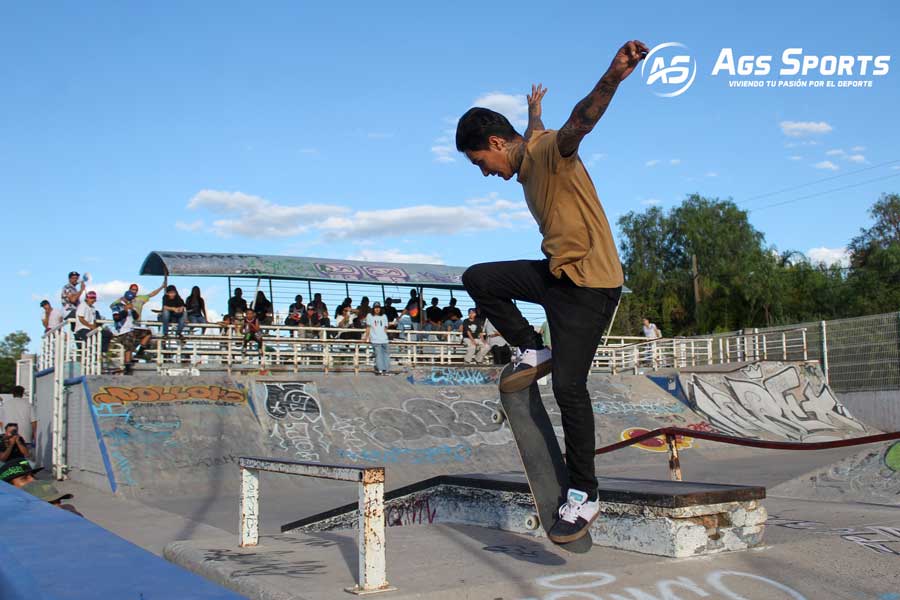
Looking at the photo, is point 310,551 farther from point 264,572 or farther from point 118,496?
point 118,496

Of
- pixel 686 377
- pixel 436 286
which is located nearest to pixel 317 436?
pixel 436 286

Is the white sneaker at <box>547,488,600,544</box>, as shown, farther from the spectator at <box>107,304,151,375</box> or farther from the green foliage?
the green foliage

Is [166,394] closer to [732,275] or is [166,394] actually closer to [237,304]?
[237,304]

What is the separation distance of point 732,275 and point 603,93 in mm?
52159

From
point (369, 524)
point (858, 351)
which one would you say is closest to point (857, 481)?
point (369, 524)

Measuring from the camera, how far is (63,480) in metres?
14.9

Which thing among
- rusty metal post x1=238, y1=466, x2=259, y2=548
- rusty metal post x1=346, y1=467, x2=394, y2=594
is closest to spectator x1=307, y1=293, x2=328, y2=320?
rusty metal post x1=238, y1=466, x2=259, y2=548

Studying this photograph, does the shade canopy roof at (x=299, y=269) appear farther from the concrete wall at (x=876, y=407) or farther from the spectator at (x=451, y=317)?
the concrete wall at (x=876, y=407)

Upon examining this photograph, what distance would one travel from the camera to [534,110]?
12.1 ft

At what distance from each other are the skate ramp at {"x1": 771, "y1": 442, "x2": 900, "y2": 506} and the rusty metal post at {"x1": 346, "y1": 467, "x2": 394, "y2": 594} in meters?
6.11

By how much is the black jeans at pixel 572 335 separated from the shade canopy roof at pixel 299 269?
→ 14376 mm

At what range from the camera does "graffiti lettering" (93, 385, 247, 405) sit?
14508 millimetres

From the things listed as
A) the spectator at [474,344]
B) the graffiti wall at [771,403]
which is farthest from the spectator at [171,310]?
the graffiti wall at [771,403]

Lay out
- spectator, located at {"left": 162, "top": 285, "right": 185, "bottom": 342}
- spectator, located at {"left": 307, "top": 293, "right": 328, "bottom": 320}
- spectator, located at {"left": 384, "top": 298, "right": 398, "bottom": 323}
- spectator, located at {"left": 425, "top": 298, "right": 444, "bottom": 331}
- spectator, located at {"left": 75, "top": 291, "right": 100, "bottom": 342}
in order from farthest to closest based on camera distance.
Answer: spectator, located at {"left": 425, "top": 298, "right": 444, "bottom": 331}, spectator, located at {"left": 384, "top": 298, "right": 398, "bottom": 323}, spectator, located at {"left": 307, "top": 293, "right": 328, "bottom": 320}, spectator, located at {"left": 162, "top": 285, "right": 185, "bottom": 342}, spectator, located at {"left": 75, "top": 291, "right": 100, "bottom": 342}
